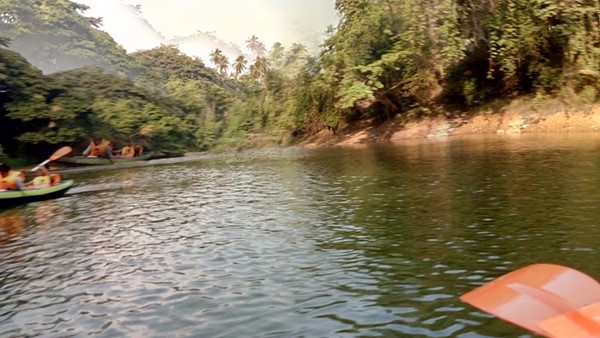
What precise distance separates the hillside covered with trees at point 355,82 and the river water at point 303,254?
16.6 meters

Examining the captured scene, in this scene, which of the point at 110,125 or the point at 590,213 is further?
the point at 110,125

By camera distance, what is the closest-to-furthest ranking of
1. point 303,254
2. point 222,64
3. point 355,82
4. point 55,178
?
point 303,254 < point 55,178 < point 355,82 < point 222,64

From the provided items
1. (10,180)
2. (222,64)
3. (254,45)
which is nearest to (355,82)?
(10,180)

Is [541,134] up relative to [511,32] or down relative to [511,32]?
down

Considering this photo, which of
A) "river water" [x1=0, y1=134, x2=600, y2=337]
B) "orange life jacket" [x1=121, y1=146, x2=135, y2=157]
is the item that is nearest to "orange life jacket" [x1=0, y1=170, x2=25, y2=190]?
"river water" [x1=0, y1=134, x2=600, y2=337]

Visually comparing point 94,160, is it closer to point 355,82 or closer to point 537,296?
point 355,82

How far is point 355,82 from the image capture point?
126ft

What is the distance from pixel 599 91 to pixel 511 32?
20.7 feet

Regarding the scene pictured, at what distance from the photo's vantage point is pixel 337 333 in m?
5.93

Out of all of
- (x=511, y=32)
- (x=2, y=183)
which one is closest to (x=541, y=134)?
(x=511, y=32)

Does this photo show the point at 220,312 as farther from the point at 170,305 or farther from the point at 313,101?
the point at 313,101

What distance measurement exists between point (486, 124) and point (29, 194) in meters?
29.4

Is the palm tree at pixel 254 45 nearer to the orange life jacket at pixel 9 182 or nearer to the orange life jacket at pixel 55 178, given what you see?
the orange life jacket at pixel 55 178

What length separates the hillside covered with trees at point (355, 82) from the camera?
3198cm
